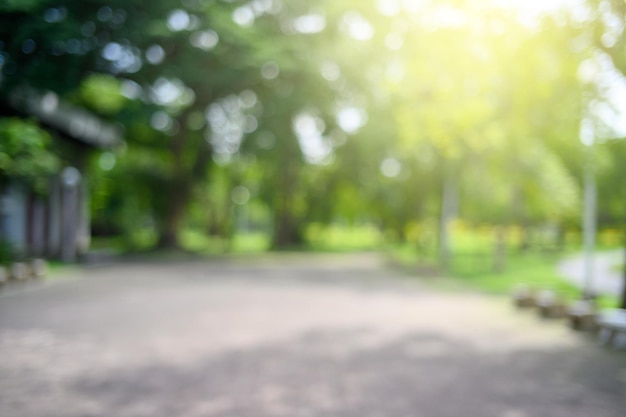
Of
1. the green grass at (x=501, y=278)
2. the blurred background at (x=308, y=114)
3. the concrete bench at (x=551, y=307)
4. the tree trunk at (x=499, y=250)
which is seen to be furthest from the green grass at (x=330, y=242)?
the concrete bench at (x=551, y=307)

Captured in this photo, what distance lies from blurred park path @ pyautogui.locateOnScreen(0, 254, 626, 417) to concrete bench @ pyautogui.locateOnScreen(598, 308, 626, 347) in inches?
13.3

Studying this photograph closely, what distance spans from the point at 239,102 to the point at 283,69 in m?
5.39

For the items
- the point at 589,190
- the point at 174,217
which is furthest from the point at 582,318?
the point at 174,217

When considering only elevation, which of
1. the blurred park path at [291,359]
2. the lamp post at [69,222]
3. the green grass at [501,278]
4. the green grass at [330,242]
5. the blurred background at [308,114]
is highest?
the blurred background at [308,114]

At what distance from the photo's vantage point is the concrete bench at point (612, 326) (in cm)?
888

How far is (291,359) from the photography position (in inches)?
314

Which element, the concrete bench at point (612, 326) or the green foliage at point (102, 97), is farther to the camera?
the green foliage at point (102, 97)

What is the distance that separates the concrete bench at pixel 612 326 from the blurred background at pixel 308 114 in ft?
8.91

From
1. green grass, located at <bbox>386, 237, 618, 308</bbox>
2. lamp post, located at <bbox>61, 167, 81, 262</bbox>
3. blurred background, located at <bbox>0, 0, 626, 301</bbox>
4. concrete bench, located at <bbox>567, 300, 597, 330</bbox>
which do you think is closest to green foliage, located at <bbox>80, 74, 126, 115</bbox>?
blurred background, located at <bbox>0, 0, 626, 301</bbox>

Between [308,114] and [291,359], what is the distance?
24854 mm

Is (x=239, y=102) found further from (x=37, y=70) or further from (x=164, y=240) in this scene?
(x=37, y=70)

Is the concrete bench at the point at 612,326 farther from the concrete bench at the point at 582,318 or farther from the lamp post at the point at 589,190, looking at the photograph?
the lamp post at the point at 589,190

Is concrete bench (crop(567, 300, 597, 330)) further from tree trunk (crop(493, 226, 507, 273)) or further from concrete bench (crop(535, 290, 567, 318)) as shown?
tree trunk (crop(493, 226, 507, 273))

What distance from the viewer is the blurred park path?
5.96 meters
